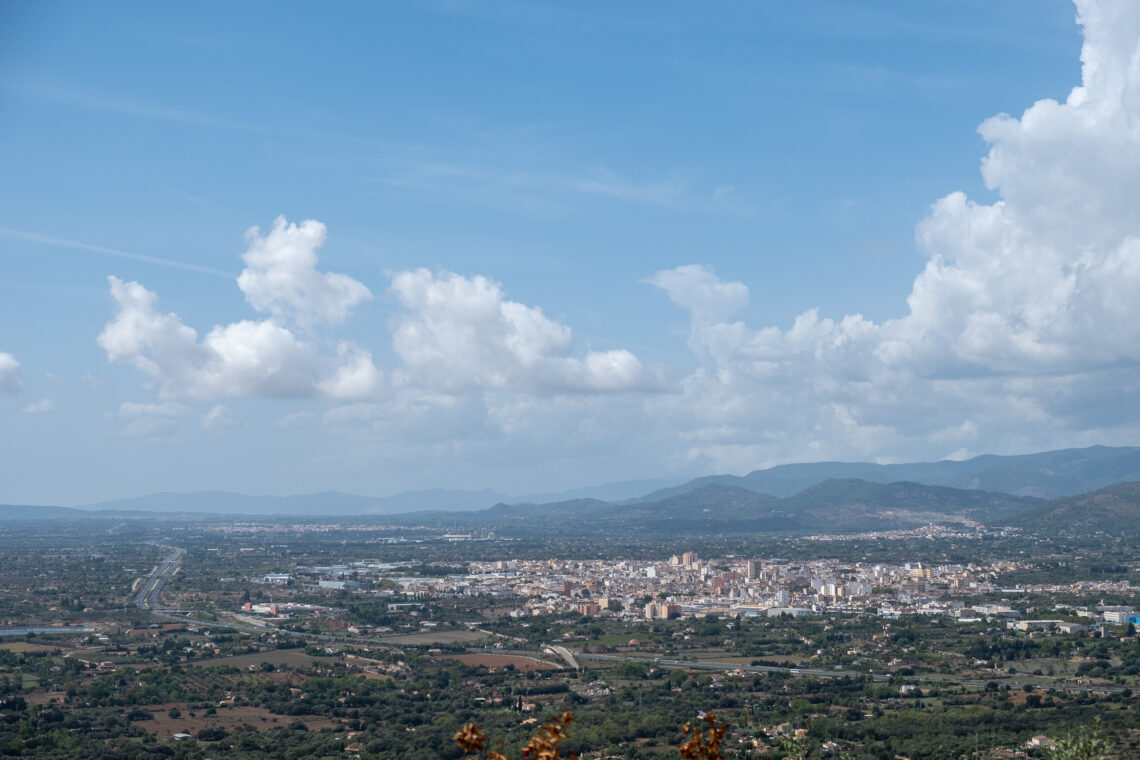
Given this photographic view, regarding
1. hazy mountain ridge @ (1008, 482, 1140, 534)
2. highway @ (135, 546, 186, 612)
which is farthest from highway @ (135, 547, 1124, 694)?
hazy mountain ridge @ (1008, 482, 1140, 534)

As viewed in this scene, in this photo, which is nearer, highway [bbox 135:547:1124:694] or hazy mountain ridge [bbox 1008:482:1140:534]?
highway [bbox 135:547:1124:694]

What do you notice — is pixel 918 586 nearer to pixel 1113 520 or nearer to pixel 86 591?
pixel 86 591

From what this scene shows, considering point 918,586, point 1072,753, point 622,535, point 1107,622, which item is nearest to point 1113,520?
point 622,535

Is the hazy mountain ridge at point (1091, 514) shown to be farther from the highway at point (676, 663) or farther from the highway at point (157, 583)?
the highway at point (676, 663)

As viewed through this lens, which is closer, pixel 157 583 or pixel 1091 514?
pixel 157 583

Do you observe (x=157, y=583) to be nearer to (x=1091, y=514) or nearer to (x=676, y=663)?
(x=676, y=663)

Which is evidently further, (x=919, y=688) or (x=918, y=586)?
(x=918, y=586)

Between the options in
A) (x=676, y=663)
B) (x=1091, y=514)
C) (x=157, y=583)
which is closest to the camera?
(x=676, y=663)

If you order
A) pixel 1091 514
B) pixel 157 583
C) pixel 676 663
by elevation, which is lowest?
pixel 676 663

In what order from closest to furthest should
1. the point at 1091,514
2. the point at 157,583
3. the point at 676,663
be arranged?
1. the point at 676,663
2. the point at 157,583
3. the point at 1091,514

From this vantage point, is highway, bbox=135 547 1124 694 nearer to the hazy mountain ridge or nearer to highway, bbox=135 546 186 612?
highway, bbox=135 546 186 612

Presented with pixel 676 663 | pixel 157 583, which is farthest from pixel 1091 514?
pixel 676 663
